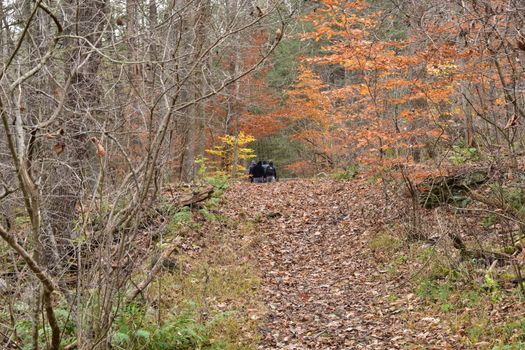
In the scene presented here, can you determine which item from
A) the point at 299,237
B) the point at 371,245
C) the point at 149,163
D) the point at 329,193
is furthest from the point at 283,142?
the point at 149,163

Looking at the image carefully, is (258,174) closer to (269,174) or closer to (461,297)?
(269,174)

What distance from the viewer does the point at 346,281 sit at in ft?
28.1

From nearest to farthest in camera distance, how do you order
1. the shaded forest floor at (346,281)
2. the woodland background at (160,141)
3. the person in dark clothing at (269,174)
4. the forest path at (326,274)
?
the woodland background at (160,141), the shaded forest floor at (346,281), the forest path at (326,274), the person in dark clothing at (269,174)

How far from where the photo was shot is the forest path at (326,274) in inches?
259

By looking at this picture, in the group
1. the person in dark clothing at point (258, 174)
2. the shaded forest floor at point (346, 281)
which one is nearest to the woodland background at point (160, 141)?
the shaded forest floor at point (346, 281)

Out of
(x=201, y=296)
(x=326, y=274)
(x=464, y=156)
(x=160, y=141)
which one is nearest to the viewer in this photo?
(x=160, y=141)

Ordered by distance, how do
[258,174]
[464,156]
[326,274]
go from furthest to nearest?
[258,174] < [464,156] < [326,274]

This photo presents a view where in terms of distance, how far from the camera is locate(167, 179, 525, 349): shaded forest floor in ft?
20.8

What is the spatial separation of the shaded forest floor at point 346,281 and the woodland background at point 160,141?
0.54 feet

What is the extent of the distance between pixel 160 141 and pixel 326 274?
224 inches

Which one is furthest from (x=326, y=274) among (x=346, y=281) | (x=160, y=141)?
(x=160, y=141)

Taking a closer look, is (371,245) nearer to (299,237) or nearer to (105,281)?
(299,237)

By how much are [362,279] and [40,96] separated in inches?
216

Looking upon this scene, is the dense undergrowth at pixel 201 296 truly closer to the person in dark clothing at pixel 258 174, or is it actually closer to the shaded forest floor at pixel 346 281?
the shaded forest floor at pixel 346 281
